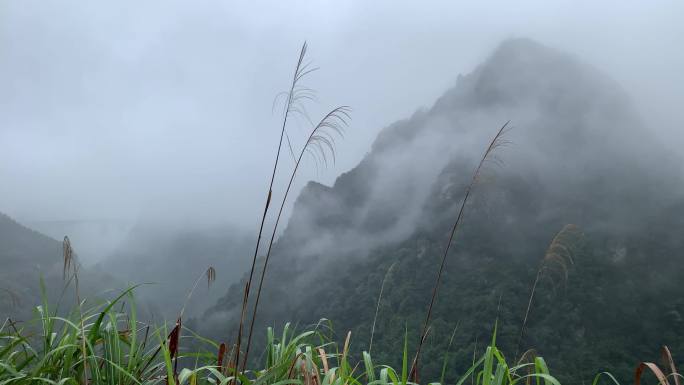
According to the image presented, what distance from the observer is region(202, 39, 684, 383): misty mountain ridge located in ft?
145

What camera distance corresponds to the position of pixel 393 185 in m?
82.1

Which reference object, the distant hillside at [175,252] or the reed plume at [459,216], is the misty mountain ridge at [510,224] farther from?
the reed plume at [459,216]

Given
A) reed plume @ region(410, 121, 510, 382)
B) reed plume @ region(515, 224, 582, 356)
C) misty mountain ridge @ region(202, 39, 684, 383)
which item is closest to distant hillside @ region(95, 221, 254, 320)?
misty mountain ridge @ region(202, 39, 684, 383)

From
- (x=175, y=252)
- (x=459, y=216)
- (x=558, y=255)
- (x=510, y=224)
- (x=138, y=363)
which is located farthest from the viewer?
(x=175, y=252)

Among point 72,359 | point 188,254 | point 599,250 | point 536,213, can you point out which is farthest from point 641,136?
point 72,359

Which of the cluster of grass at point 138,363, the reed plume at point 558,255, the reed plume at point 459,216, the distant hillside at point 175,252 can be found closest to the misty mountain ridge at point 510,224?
the distant hillside at point 175,252

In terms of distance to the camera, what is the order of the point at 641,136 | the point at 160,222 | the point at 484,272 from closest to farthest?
the point at 484,272, the point at 641,136, the point at 160,222

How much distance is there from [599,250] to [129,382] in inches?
2423

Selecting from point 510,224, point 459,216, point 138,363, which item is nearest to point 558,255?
point 459,216

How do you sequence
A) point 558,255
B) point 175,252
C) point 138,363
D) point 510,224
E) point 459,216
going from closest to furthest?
1. point 138,363
2. point 459,216
3. point 558,255
4. point 510,224
5. point 175,252

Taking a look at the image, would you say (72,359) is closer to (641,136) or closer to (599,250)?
(599,250)

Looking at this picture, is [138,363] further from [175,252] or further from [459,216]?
[175,252]

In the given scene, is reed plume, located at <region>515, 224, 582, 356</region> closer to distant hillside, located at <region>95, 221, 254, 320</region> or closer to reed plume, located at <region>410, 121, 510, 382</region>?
reed plume, located at <region>410, 121, 510, 382</region>

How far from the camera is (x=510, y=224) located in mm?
65188
